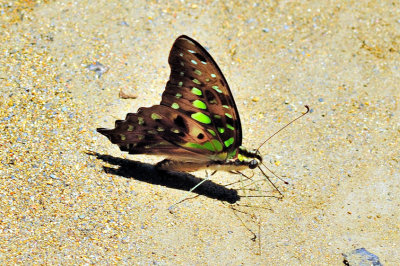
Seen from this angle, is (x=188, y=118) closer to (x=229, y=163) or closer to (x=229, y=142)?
(x=229, y=142)

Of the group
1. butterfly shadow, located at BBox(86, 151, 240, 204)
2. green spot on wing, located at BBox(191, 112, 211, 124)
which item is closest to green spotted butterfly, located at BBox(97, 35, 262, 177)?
green spot on wing, located at BBox(191, 112, 211, 124)

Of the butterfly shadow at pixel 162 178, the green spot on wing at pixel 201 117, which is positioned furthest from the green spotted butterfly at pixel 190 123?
the butterfly shadow at pixel 162 178

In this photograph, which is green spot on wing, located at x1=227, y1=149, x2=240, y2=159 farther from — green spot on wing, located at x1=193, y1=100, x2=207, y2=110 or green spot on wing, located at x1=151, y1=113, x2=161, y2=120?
green spot on wing, located at x1=151, y1=113, x2=161, y2=120

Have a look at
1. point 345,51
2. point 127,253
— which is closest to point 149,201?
point 127,253

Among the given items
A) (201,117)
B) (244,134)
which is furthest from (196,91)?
(244,134)

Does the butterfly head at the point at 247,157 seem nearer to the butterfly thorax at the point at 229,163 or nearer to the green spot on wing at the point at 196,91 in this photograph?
the butterfly thorax at the point at 229,163

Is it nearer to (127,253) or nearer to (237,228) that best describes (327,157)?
(237,228)
